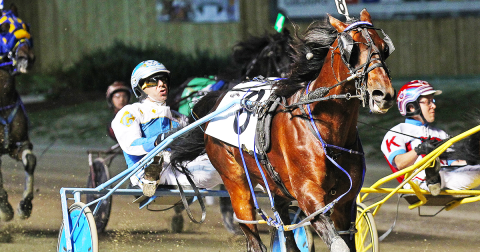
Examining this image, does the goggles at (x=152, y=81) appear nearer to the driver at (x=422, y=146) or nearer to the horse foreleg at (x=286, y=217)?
the horse foreleg at (x=286, y=217)

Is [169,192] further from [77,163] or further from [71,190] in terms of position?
[77,163]

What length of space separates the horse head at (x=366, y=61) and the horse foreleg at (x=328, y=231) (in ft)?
2.12

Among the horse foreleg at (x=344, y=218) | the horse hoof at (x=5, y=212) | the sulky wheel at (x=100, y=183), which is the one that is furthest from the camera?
the horse hoof at (x=5, y=212)

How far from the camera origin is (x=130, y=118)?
4.52 meters

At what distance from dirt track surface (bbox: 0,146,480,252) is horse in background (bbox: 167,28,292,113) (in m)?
1.25

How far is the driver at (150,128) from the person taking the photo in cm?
441

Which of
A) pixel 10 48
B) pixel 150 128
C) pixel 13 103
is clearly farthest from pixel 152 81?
pixel 10 48

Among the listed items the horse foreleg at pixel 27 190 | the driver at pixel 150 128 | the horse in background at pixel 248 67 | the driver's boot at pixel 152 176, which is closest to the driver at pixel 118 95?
the horse in background at pixel 248 67

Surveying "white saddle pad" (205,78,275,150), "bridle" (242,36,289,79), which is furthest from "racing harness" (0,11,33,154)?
"white saddle pad" (205,78,275,150)

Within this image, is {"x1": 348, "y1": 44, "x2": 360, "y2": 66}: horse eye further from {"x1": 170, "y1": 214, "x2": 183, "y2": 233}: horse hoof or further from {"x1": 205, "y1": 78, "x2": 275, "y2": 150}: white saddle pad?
{"x1": 170, "y1": 214, "x2": 183, "y2": 233}: horse hoof

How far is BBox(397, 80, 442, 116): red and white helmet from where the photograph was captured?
190 inches

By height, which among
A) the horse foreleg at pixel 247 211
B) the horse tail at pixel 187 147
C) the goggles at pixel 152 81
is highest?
the goggles at pixel 152 81

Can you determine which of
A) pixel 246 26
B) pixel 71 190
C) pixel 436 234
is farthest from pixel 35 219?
pixel 246 26

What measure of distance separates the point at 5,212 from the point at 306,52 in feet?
13.7
